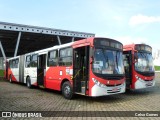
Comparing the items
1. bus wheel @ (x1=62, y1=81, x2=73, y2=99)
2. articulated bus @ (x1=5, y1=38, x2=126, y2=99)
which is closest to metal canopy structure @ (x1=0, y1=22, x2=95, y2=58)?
articulated bus @ (x1=5, y1=38, x2=126, y2=99)

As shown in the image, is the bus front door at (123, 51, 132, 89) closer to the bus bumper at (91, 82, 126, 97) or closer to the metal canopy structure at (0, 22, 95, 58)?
the bus bumper at (91, 82, 126, 97)

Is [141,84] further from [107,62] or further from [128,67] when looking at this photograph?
[107,62]

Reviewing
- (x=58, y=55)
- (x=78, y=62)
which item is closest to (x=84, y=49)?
(x=78, y=62)

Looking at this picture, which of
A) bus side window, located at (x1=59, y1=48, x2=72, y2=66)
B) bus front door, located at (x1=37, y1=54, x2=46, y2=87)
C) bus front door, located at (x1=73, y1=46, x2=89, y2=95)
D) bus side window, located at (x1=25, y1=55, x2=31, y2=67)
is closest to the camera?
bus front door, located at (x1=73, y1=46, x2=89, y2=95)

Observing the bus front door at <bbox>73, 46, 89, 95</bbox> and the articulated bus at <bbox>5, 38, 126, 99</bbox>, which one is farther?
the bus front door at <bbox>73, 46, 89, 95</bbox>

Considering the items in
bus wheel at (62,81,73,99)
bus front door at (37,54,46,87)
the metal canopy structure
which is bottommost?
bus wheel at (62,81,73,99)

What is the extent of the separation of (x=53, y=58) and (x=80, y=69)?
3087mm

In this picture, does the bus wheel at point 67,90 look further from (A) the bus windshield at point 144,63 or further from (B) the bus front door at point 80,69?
(A) the bus windshield at point 144,63

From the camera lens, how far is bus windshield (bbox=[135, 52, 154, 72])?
548 inches

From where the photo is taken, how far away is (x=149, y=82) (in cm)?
1419

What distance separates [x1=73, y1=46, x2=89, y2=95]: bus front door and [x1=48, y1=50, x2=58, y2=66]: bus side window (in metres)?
2.18

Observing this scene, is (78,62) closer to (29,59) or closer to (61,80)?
(61,80)

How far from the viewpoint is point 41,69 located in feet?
54.0

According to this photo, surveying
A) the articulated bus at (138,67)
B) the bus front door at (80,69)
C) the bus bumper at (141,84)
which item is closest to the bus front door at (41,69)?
the bus front door at (80,69)
